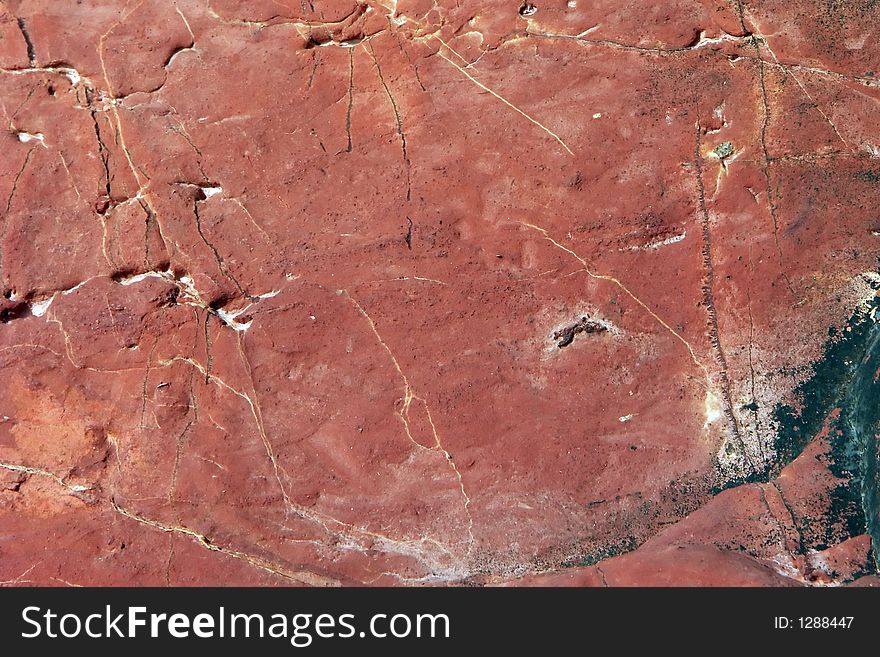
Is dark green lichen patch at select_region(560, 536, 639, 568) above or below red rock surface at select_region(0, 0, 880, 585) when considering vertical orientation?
below

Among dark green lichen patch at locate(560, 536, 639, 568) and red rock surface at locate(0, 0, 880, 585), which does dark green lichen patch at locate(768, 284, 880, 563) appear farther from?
dark green lichen patch at locate(560, 536, 639, 568)

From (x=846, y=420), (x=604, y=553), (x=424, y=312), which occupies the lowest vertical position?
(x=604, y=553)

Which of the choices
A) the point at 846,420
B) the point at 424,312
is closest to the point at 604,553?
the point at 846,420

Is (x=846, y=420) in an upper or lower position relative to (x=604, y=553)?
upper

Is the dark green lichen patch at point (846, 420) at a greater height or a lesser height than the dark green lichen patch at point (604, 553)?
greater

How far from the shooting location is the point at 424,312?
13.9 ft

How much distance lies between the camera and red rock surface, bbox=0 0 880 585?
425 cm

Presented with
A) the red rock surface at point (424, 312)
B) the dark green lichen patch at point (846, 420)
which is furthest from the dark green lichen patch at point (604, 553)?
the dark green lichen patch at point (846, 420)

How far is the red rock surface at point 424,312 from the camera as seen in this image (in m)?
4.25

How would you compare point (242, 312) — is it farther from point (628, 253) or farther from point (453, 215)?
point (628, 253)

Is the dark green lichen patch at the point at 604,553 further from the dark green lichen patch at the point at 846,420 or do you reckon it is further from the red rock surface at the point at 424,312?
the dark green lichen patch at the point at 846,420

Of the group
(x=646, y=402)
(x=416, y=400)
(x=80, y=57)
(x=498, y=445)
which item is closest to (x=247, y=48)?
(x=80, y=57)

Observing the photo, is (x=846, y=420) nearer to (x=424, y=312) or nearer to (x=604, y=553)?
(x=604, y=553)

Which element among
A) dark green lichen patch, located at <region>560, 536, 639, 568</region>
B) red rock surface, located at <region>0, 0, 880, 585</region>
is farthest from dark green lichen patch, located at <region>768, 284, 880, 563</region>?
dark green lichen patch, located at <region>560, 536, 639, 568</region>
